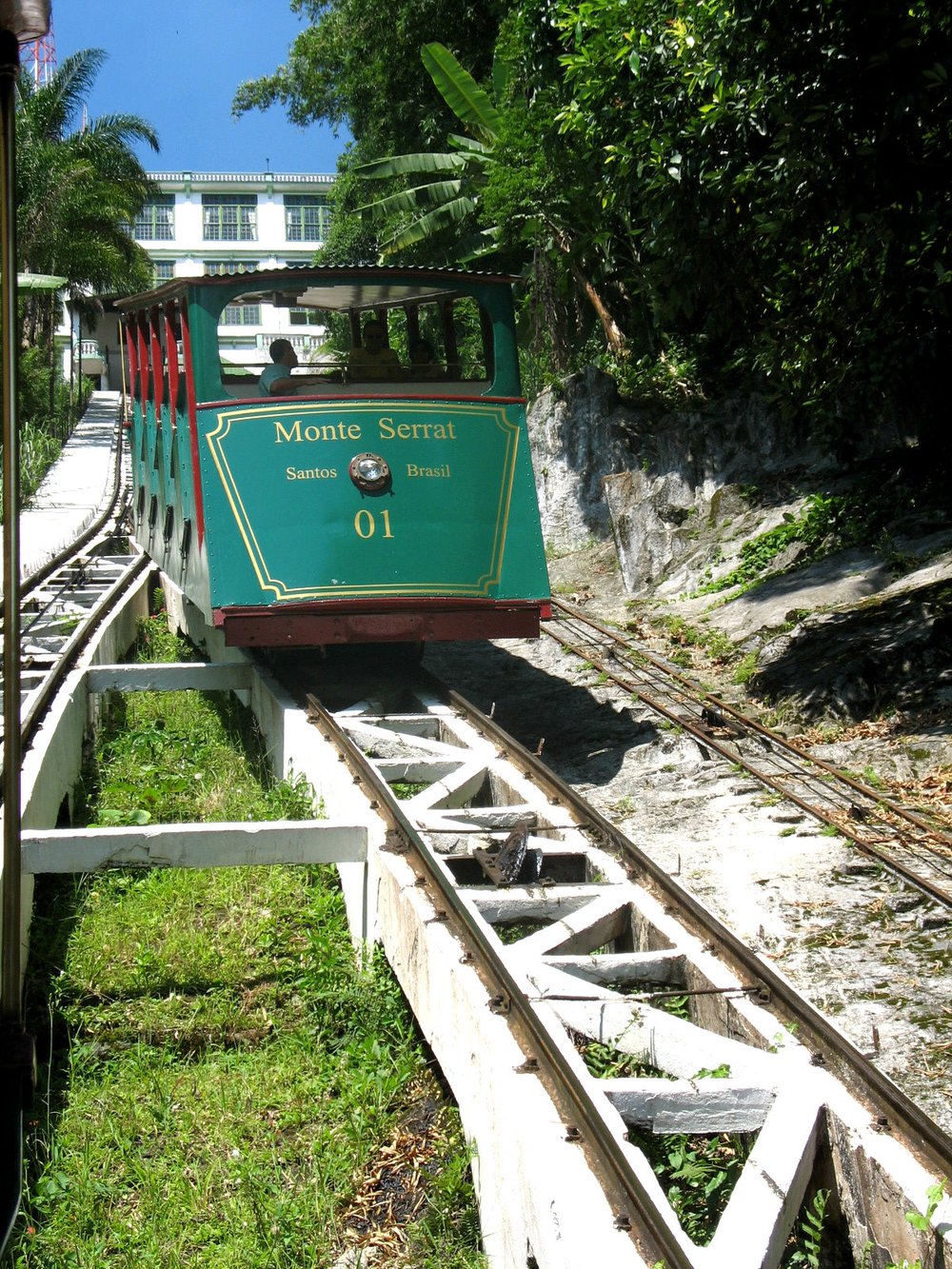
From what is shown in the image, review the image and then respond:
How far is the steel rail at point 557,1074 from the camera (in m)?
3.32

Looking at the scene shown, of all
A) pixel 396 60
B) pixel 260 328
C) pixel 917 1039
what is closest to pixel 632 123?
pixel 917 1039

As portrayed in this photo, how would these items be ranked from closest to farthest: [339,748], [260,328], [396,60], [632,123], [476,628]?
[339,748] < [476,628] < [632,123] < [396,60] < [260,328]

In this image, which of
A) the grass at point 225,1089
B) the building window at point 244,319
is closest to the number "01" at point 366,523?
the grass at point 225,1089

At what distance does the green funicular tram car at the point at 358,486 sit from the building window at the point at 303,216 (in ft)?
211

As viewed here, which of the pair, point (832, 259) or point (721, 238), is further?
point (832, 259)

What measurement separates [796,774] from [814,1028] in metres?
4.31

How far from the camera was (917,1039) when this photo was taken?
16.7 feet

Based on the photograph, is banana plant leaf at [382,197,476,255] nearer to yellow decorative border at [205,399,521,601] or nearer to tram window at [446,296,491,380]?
tram window at [446,296,491,380]

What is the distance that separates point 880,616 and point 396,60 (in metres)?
19.6

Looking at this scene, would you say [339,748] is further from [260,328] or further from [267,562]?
[260,328]

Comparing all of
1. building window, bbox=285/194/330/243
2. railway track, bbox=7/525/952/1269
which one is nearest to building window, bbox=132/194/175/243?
building window, bbox=285/194/330/243

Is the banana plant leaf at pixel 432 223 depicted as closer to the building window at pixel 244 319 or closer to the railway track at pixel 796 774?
the railway track at pixel 796 774

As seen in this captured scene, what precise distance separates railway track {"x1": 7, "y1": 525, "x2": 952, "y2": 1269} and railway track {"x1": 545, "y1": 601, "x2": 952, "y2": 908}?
173cm

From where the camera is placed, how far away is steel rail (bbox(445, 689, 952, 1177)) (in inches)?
143
